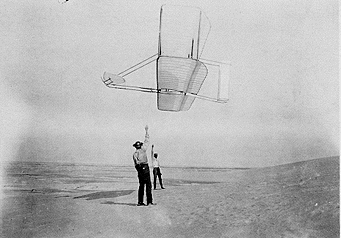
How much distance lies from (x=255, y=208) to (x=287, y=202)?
27 cm

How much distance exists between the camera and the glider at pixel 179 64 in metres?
3.03

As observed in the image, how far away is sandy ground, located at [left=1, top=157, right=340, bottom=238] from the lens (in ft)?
9.98

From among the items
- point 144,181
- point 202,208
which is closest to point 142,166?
point 144,181

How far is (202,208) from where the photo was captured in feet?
10.4

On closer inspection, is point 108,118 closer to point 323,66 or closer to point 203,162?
point 203,162

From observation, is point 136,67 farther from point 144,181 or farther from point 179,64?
point 144,181

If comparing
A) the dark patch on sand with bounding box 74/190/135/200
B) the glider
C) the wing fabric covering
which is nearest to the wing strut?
the glider

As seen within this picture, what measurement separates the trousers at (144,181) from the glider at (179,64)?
0.48 m

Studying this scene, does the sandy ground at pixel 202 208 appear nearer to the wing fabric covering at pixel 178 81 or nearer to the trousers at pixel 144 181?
the trousers at pixel 144 181

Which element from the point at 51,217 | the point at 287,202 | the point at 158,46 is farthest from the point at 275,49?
the point at 51,217

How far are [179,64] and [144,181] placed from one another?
3.07ft

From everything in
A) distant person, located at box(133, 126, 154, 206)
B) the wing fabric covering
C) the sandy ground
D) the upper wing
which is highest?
the upper wing

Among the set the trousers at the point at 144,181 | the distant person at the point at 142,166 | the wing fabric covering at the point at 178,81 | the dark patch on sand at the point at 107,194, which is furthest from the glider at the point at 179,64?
the dark patch on sand at the point at 107,194

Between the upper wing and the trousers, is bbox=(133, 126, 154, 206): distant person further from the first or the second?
the upper wing
